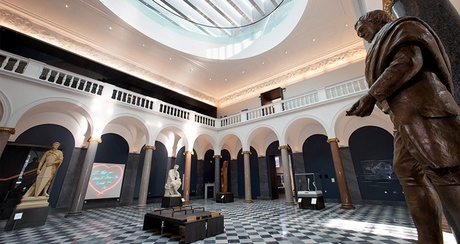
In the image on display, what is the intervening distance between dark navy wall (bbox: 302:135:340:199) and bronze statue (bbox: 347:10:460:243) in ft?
34.7

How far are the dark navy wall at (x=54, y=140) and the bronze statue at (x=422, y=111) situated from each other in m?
12.5

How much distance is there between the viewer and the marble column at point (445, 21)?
1.64 metres

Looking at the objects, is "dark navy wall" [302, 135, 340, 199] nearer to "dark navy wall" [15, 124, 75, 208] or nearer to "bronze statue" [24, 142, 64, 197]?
"bronze statue" [24, 142, 64, 197]

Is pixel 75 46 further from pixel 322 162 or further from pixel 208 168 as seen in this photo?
pixel 322 162

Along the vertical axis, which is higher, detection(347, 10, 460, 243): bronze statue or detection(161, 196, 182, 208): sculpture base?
detection(347, 10, 460, 243): bronze statue

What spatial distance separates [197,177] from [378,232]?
12.2 m

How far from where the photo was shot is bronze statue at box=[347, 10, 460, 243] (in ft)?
3.86

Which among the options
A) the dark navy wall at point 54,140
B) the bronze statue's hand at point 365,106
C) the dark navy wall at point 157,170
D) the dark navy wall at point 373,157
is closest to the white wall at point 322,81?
the dark navy wall at point 373,157

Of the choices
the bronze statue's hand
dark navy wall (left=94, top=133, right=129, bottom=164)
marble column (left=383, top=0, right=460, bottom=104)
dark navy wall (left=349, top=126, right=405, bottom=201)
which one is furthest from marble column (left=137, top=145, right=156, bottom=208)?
dark navy wall (left=349, top=126, right=405, bottom=201)

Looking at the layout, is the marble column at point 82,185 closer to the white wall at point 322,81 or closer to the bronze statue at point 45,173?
the bronze statue at point 45,173

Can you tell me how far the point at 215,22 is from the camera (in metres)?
13.0

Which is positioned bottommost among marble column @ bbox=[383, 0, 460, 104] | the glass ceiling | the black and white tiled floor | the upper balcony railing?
the black and white tiled floor

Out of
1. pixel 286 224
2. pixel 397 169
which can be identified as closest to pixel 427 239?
pixel 397 169

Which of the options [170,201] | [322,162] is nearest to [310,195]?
[322,162]
